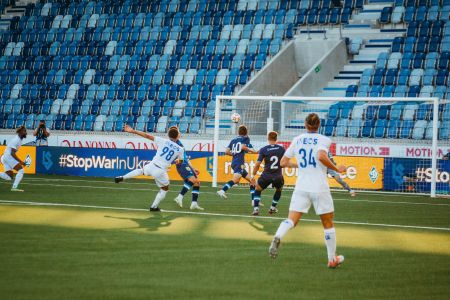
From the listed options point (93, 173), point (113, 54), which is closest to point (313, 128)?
point (93, 173)

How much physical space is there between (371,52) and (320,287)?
2904cm

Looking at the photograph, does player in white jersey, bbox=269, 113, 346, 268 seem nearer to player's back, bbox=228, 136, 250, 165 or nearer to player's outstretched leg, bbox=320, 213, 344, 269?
player's outstretched leg, bbox=320, 213, 344, 269

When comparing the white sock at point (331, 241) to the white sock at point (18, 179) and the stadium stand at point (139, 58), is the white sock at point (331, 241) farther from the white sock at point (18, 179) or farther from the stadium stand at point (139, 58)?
the stadium stand at point (139, 58)

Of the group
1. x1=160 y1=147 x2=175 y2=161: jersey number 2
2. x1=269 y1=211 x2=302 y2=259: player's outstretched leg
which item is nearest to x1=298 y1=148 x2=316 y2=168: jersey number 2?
x1=269 y1=211 x2=302 y2=259: player's outstretched leg

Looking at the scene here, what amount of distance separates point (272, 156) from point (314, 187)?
767 cm

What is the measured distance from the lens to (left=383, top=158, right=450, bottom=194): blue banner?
27922mm

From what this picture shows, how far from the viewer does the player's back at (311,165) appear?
11.5 metres

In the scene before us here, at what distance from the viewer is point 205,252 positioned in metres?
12.8

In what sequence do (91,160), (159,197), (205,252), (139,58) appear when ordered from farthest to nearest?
1. (139,58)
2. (91,160)
3. (159,197)
4. (205,252)

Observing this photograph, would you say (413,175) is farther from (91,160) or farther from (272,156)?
(91,160)

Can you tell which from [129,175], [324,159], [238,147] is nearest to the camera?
[324,159]

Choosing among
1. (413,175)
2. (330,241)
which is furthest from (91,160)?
(330,241)

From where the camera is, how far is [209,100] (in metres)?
36.8

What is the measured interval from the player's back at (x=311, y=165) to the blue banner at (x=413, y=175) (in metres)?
17.3
